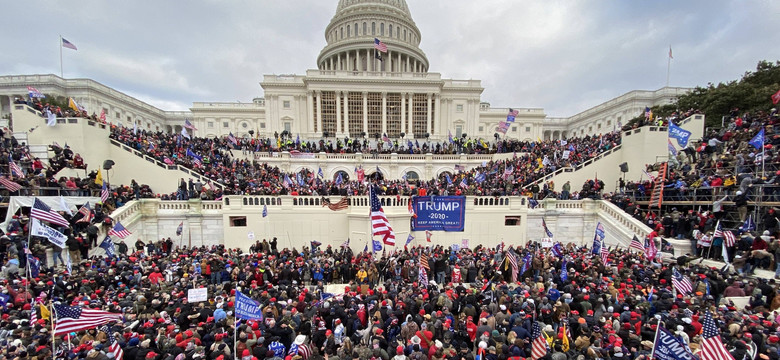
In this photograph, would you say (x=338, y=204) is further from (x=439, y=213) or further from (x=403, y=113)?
(x=403, y=113)

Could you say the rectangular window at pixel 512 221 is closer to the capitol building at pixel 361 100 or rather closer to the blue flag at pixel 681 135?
the blue flag at pixel 681 135

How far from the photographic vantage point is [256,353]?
6949 mm

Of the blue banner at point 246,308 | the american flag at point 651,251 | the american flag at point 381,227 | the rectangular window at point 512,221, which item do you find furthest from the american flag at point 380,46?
the blue banner at point 246,308

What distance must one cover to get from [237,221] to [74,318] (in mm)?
12196

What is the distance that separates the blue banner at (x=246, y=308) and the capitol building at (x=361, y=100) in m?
36.5

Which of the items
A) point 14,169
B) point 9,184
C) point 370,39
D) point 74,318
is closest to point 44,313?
point 74,318

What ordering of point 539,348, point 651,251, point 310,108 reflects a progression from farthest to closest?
point 310,108 < point 651,251 < point 539,348

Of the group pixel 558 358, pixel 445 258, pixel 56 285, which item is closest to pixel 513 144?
pixel 445 258

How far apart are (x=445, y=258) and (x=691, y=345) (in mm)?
9101

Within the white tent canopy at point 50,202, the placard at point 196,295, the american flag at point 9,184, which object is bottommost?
the placard at point 196,295

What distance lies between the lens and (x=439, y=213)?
18.5 meters

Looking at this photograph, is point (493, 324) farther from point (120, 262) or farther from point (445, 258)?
point (120, 262)

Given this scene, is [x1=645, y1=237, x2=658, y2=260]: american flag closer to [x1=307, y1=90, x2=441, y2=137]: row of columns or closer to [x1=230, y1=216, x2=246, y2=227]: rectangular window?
[x1=230, y1=216, x2=246, y2=227]: rectangular window

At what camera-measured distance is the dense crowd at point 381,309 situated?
708cm
